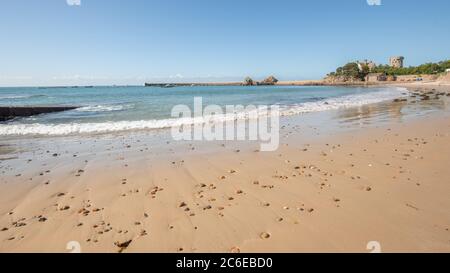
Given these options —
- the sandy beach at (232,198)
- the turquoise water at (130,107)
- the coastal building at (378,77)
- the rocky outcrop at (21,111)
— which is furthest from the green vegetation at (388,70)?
the sandy beach at (232,198)

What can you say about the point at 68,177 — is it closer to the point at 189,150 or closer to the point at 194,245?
the point at 189,150

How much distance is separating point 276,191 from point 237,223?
58.6 inches

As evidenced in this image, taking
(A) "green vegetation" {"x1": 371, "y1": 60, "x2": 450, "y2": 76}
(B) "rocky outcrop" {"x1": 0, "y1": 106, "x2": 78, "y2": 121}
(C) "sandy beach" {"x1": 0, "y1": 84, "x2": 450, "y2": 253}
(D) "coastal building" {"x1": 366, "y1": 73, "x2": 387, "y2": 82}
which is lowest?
(C) "sandy beach" {"x1": 0, "y1": 84, "x2": 450, "y2": 253}

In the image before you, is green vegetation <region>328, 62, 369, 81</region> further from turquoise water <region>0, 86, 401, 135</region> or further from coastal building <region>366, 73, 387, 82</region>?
turquoise water <region>0, 86, 401, 135</region>

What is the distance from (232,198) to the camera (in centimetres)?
529

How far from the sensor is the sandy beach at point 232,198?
12.8 ft

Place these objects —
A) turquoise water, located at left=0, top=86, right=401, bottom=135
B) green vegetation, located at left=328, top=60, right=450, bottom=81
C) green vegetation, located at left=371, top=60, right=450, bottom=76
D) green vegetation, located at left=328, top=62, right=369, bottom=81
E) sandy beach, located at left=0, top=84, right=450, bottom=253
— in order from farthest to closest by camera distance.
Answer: green vegetation, located at left=328, top=62, right=369, bottom=81
green vegetation, located at left=328, top=60, right=450, bottom=81
green vegetation, located at left=371, top=60, right=450, bottom=76
turquoise water, located at left=0, top=86, right=401, bottom=135
sandy beach, located at left=0, top=84, right=450, bottom=253

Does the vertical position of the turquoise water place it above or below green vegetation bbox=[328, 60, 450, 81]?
below

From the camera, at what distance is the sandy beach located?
3.91 m

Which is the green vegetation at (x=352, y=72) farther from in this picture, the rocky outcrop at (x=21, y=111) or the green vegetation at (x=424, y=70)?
the rocky outcrop at (x=21, y=111)

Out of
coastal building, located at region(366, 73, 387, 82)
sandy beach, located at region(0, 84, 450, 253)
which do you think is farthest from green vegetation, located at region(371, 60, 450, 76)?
sandy beach, located at region(0, 84, 450, 253)

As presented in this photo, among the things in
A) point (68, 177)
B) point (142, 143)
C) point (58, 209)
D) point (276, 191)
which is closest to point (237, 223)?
point (276, 191)

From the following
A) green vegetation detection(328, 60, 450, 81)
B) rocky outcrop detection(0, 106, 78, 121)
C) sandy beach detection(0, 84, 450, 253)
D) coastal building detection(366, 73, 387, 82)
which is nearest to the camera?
sandy beach detection(0, 84, 450, 253)

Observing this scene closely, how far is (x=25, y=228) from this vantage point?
175 inches
